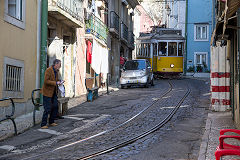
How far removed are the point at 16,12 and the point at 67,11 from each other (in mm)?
4371

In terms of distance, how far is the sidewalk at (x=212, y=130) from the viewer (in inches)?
242

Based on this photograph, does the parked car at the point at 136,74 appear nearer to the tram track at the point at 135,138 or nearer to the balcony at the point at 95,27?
the balcony at the point at 95,27

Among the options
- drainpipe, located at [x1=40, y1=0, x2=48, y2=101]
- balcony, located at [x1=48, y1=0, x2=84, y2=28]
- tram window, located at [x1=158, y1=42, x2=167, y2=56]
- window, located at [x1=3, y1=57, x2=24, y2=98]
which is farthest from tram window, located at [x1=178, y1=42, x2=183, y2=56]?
window, located at [x1=3, y1=57, x2=24, y2=98]

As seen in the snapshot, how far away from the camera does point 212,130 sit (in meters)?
8.48

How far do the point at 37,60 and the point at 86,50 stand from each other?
25.1 ft

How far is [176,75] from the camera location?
29.7 meters

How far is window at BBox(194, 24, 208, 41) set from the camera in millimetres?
37625

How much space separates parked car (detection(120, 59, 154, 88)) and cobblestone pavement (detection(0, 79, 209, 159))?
7.69 metres

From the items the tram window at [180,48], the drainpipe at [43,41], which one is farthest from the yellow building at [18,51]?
the tram window at [180,48]

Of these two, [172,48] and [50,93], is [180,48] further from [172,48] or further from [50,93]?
[50,93]

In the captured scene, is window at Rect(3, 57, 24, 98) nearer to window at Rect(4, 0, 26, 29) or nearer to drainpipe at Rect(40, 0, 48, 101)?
window at Rect(4, 0, 26, 29)

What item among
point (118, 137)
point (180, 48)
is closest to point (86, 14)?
point (180, 48)

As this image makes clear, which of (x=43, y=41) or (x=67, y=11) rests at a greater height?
(x=67, y=11)

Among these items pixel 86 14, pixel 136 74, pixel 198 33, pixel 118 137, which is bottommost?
pixel 118 137
